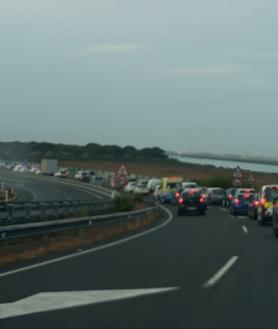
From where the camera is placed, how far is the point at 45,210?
32.3 meters

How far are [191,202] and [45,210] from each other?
15214mm

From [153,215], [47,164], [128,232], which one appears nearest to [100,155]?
[47,164]

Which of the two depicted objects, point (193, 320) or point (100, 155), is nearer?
point (193, 320)

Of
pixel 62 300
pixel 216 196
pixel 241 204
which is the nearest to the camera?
pixel 62 300

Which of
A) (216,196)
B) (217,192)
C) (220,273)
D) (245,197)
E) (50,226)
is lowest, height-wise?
(216,196)

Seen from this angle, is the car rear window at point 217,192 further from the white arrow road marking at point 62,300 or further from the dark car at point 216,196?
the white arrow road marking at point 62,300

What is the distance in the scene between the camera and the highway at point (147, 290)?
32.1 feet

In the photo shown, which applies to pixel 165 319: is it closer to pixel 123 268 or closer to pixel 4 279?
pixel 4 279

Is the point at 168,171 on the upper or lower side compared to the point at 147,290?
upper

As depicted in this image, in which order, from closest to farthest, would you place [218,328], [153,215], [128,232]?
[218,328] < [128,232] < [153,215]

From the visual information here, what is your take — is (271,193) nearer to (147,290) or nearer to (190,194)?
(190,194)

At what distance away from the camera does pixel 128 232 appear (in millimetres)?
28953

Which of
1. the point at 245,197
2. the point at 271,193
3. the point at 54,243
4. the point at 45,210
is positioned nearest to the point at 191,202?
the point at 245,197

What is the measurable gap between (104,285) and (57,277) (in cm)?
133
